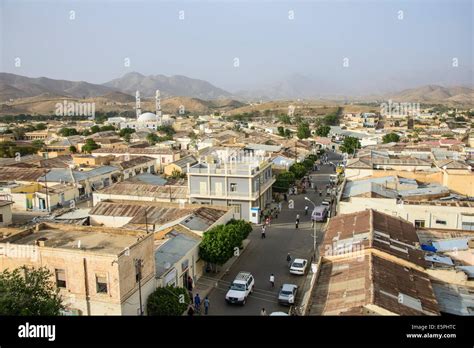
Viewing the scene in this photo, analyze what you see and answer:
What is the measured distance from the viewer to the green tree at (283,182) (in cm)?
2772

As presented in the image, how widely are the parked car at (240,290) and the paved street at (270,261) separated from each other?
0.59 feet

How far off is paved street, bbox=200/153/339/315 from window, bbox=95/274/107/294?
380cm

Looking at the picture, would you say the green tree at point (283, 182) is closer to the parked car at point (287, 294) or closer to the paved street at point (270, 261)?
the paved street at point (270, 261)

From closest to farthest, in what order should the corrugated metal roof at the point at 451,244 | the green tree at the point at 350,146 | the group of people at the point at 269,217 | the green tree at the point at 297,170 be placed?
the corrugated metal roof at the point at 451,244 < the group of people at the point at 269,217 < the green tree at the point at 297,170 < the green tree at the point at 350,146

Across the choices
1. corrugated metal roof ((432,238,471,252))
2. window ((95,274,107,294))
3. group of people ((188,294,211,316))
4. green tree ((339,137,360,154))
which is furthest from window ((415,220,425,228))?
green tree ((339,137,360,154))

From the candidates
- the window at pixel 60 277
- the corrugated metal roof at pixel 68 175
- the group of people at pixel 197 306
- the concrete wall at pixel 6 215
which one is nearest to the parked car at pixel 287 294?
the group of people at pixel 197 306

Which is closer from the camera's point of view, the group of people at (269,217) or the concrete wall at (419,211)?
the concrete wall at (419,211)

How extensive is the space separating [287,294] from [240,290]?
146 centimetres

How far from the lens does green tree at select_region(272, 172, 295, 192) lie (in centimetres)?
2772

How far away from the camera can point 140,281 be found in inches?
429

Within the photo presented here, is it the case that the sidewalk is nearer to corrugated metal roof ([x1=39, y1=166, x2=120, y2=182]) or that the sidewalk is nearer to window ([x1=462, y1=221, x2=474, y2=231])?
window ([x1=462, y1=221, x2=474, y2=231])
